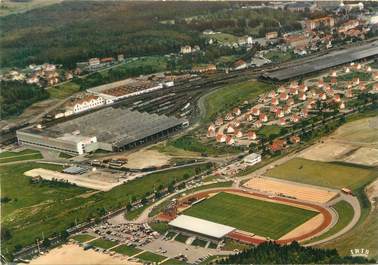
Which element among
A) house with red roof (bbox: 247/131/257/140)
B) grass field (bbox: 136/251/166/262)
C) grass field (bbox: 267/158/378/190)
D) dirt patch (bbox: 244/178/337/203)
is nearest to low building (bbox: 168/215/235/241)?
grass field (bbox: 136/251/166/262)

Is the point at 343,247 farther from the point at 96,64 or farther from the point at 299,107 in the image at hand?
the point at 96,64

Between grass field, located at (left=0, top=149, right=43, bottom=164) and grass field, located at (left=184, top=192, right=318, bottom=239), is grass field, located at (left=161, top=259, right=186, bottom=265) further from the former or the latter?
grass field, located at (left=0, top=149, right=43, bottom=164)

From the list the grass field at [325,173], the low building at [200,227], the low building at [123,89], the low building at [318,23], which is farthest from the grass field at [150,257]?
the low building at [318,23]

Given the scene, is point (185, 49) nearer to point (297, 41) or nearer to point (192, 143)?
point (297, 41)

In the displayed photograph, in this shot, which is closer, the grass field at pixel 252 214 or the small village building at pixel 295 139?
the grass field at pixel 252 214

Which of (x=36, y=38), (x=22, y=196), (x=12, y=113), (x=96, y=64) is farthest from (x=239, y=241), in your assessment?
(x=36, y=38)

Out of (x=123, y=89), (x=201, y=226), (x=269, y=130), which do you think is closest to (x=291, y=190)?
(x=201, y=226)

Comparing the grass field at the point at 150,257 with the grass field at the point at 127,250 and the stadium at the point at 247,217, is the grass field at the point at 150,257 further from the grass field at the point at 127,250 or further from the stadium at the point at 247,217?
the stadium at the point at 247,217
